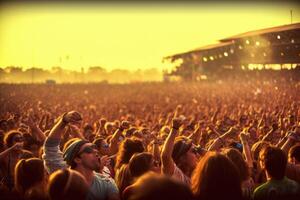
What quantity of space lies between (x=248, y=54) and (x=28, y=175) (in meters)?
51.2

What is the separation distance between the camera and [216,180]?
3.95 m

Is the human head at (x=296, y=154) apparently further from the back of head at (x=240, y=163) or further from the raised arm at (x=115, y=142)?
the raised arm at (x=115, y=142)

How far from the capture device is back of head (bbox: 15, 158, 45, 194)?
185 inches

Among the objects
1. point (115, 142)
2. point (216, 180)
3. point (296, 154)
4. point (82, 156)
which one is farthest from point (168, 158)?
point (115, 142)

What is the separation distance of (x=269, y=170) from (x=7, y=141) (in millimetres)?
3974

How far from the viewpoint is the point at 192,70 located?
74500 millimetres

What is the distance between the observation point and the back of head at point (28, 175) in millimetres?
4711

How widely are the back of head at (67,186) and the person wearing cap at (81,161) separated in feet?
3.03

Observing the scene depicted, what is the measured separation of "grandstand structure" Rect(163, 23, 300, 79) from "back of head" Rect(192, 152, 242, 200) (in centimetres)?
3507

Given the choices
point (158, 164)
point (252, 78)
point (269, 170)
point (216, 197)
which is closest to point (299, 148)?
point (269, 170)

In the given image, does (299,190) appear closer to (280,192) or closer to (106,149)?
(280,192)

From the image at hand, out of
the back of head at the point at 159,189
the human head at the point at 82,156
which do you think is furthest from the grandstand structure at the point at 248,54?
the back of head at the point at 159,189

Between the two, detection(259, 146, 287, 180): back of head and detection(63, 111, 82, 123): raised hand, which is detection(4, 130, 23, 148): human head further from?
detection(259, 146, 287, 180): back of head

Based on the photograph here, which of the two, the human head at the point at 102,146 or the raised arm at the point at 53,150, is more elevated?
the raised arm at the point at 53,150
